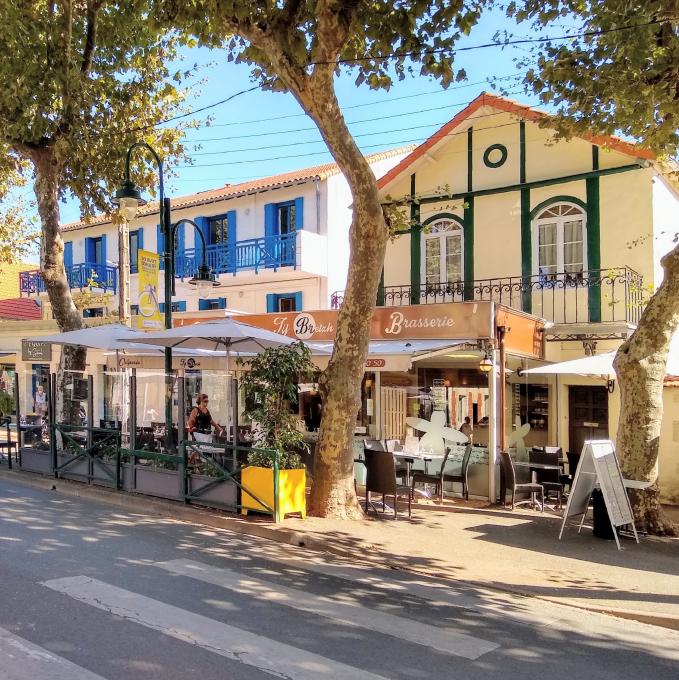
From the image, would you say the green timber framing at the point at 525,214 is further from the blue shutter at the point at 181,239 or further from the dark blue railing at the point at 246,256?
the blue shutter at the point at 181,239

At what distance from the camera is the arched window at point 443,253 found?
53.6 ft

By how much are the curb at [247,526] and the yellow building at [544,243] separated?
21.5ft

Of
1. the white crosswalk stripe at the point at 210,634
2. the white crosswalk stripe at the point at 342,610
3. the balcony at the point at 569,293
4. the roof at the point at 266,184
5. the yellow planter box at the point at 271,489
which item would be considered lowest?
the white crosswalk stripe at the point at 342,610

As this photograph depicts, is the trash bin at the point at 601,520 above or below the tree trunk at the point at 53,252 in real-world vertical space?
below

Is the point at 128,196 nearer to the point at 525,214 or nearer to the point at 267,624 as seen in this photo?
the point at 267,624

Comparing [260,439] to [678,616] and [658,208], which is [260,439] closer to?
[678,616]

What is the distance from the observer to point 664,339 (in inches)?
356

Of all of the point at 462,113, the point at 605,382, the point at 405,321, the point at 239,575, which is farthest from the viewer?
the point at 462,113

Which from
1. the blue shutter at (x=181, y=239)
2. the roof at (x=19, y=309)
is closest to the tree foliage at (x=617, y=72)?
the blue shutter at (x=181, y=239)

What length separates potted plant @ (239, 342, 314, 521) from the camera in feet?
29.6

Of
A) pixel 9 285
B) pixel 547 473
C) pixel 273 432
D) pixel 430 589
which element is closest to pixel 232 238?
pixel 547 473

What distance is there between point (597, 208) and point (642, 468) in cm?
712

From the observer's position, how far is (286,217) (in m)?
22.1

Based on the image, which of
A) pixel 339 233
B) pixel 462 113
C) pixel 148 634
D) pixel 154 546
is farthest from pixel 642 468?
pixel 339 233
